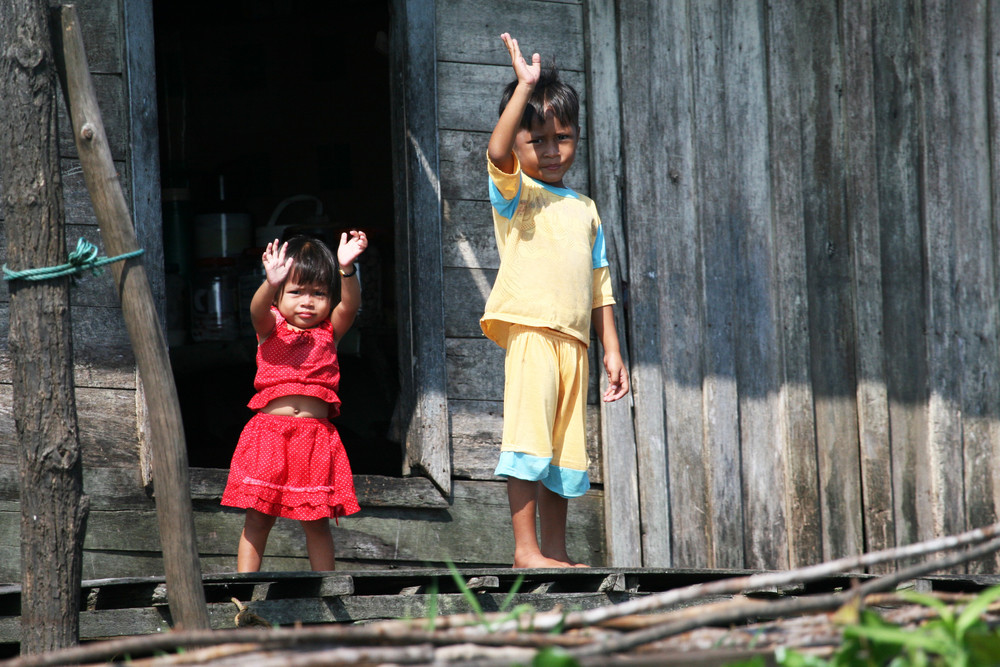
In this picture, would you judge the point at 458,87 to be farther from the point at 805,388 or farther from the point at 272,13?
the point at 272,13

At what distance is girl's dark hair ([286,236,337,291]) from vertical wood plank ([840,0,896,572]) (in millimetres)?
2134

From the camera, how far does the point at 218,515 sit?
3.95 metres

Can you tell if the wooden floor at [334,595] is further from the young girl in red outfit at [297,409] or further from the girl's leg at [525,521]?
the young girl in red outfit at [297,409]

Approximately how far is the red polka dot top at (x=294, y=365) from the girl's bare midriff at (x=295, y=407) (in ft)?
0.10

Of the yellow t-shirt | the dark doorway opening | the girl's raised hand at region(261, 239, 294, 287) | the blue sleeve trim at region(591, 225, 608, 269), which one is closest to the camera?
the yellow t-shirt

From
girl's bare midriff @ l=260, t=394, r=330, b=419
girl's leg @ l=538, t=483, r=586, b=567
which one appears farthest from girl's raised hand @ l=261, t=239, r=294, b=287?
girl's leg @ l=538, t=483, r=586, b=567

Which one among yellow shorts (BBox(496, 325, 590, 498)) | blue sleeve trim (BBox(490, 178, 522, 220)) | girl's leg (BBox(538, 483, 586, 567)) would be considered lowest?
girl's leg (BBox(538, 483, 586, 567))

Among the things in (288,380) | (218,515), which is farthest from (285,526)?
(288,380)

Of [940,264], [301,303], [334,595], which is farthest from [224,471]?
[940,264]

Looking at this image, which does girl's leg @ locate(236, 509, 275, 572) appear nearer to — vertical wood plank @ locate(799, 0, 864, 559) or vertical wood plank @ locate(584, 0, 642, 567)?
vertical wood plank @ locate(584, 0, 642, 567)

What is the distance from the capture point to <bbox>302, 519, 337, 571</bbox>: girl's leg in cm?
366

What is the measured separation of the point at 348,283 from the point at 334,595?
1.17 m

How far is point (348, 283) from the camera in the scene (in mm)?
3754

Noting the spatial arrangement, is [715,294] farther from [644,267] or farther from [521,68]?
[521,68]
